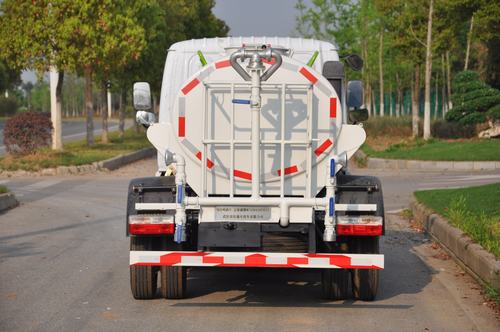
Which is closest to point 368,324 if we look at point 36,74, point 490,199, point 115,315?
point 115,315

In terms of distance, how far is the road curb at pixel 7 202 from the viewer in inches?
647

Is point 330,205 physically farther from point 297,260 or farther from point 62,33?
point 62,33

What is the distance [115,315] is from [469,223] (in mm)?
5043

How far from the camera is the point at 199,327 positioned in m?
7.27

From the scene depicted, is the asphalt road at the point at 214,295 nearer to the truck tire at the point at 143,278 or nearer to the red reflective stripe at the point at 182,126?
the truck tire at the point at 143,278

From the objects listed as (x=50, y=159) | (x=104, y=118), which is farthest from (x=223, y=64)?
(x=104, y=118)

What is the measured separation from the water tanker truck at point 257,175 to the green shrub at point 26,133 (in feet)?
66.7

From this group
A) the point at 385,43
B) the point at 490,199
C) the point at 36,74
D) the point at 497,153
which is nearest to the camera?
the point at 490,199

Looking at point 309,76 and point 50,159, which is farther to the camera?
point 50,159

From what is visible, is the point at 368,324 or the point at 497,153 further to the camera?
the point at 497,153

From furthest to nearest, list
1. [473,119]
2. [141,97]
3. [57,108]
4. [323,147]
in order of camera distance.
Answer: [473,119], [57,108], [141,97], [323,147]

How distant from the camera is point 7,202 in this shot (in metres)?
16.8

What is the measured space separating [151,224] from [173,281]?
0.75 metres

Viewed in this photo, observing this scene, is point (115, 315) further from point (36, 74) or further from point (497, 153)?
point (36, 74)
